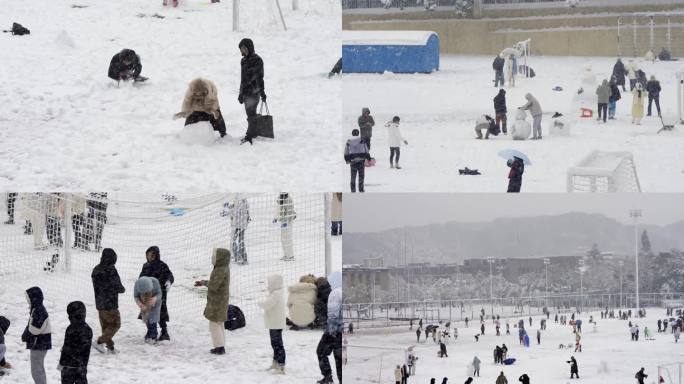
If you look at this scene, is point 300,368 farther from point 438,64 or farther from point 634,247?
point 438,64

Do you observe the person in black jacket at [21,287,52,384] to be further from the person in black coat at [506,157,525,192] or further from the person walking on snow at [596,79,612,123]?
the person walking on snow at [596,79,612,123]

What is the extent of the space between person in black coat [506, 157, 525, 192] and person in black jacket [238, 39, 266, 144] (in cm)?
228

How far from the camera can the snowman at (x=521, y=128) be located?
42.1 ft

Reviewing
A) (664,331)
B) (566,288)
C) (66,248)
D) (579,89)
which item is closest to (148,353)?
(66,248)

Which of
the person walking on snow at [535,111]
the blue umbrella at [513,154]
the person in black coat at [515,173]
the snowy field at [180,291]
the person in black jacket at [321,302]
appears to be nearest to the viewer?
the snowy field at [180,291]

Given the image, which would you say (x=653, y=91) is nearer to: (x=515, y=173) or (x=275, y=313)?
(x=515, y=173)

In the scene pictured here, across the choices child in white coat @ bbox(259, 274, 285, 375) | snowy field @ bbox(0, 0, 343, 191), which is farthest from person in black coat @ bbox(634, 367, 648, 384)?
child in white coat @ bbox(259, 274, 285, 375)

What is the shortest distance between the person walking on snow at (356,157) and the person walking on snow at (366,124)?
467 mm

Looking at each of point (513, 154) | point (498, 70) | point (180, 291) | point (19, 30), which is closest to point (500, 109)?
point (498, 70)

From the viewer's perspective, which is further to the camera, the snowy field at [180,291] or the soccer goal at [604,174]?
the soccer goal at [604,174]

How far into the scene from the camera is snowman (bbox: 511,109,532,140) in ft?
42.1

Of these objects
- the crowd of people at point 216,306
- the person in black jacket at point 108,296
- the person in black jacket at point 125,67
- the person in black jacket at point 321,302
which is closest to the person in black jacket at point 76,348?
the crowd of people at point 216,306

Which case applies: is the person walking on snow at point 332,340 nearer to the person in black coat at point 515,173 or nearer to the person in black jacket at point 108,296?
the person in black jacket at point 108,296

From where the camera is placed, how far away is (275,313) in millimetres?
9359
